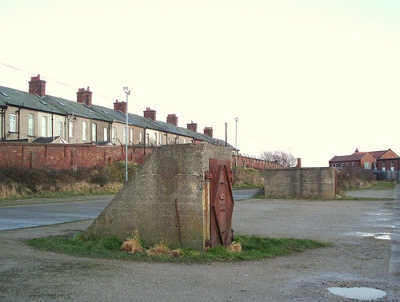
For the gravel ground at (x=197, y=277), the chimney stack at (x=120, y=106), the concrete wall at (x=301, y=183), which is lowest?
the gravel ground at (x=197, y=277)

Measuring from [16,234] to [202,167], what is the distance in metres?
5.91

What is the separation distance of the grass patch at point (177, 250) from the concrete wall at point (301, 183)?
2177cm

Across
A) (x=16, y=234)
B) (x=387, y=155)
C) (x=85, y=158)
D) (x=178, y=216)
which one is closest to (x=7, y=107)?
(x=85, y=158)

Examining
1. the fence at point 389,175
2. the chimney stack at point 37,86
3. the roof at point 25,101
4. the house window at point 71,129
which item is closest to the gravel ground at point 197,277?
the roof at point 25,101

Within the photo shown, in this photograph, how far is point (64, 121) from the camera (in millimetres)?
48625

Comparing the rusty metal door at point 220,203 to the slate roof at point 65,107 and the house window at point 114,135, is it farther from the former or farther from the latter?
the house window at point 114,135

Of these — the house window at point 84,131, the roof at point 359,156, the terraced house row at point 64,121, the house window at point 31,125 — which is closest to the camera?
the terraced house row at point 64,121

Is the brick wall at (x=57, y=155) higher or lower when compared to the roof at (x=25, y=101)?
lower

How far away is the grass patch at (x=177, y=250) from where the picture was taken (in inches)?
363

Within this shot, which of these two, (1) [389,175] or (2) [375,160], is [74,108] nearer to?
(1) [389,175]

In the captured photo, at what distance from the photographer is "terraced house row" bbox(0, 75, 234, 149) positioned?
42938mm

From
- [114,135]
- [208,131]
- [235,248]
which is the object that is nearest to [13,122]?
[114,135]

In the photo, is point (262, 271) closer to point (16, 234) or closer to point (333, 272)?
point (333, 272)

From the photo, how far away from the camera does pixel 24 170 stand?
34250 mm
